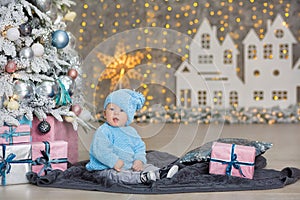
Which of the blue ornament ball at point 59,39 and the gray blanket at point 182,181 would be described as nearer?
the gray blanket at point 182,181

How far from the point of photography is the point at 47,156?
2975mm

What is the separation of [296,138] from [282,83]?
161 cm

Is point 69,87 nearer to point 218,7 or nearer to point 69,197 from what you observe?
point 69,197

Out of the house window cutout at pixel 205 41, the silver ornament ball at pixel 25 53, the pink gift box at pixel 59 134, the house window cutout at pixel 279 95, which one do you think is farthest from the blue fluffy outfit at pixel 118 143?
the house window cutout at pixel 279 95

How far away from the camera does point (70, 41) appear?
3.48 m

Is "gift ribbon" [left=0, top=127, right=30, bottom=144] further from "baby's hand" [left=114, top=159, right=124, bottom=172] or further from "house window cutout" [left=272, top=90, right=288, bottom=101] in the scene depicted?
"house window cutout" [left=272, top=90, right=288, bottom=101]

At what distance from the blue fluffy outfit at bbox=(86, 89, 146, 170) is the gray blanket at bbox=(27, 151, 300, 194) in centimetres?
9

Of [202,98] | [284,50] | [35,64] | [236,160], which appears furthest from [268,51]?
[35,64]

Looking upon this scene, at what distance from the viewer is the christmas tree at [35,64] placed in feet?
9.69

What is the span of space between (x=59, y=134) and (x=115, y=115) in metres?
0.50

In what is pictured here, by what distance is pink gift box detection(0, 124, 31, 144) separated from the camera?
2.90 metres

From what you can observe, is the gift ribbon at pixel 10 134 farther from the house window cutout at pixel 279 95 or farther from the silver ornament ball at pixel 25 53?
the house window cutout at pixel 279 95

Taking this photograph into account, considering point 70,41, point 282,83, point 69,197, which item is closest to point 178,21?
point 282,83

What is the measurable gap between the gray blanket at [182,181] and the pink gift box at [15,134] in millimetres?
185
